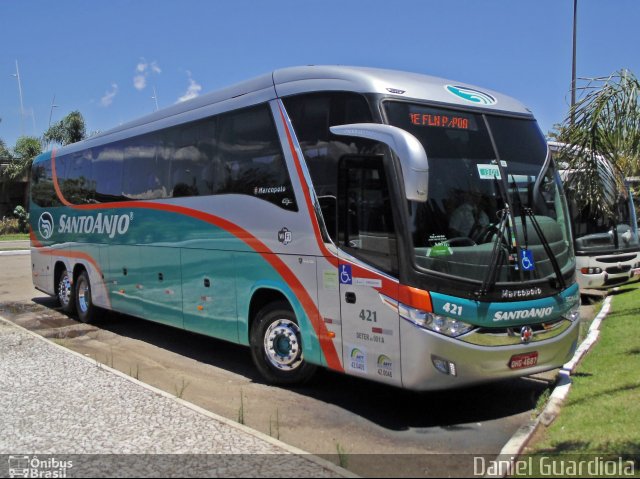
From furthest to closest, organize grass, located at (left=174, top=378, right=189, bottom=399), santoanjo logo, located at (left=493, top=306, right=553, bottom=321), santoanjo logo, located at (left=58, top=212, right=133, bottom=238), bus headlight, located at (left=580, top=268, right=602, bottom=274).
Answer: bus headlight, located at (left=580, top=268, right=602, bottom=274), santoanjo logo, located at (left=58, top=212, right=133, bottom=238), grass, located at (left=174, top=378, right=189, bottom=399), santoanjo logo, located at (left=493, top=306, right=553, bottom=321)

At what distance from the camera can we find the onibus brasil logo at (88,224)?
10875 mm

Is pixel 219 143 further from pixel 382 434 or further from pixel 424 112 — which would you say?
pixel 382 434

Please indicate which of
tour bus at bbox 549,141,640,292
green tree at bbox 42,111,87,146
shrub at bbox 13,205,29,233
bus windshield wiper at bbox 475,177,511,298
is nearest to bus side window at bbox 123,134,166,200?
bus windshield wiper at bbox 475,177,511,298

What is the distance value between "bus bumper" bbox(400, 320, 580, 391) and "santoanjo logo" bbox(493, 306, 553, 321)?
287 millimetres

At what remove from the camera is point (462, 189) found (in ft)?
19.7

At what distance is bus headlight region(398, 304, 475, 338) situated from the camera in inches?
221

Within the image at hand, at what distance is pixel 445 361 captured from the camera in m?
5.65

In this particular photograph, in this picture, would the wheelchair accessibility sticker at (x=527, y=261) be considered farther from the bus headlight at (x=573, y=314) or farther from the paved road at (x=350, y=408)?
the paved road at (x=350, y=408)

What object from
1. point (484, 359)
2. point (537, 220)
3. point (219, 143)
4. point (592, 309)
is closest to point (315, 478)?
point (484, 359)

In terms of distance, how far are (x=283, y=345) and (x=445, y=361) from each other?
7.70 feet

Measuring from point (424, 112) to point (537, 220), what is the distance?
5.41 feet

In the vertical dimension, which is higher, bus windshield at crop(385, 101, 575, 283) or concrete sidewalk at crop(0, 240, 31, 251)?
bus windshield at crop(385, 101, 575, 283)
